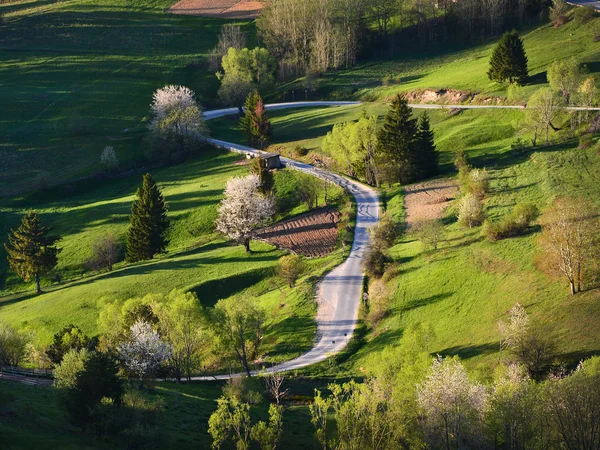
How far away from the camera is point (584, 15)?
130 metres

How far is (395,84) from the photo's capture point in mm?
141375

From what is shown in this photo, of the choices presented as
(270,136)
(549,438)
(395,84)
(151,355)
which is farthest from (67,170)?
(549,438)

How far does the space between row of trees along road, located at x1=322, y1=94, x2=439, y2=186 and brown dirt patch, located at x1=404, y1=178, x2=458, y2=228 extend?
118 inches

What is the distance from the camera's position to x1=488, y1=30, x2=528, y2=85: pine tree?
369 feet

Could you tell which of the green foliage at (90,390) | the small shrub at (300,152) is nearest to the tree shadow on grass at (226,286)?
the green foliage at (90,390)

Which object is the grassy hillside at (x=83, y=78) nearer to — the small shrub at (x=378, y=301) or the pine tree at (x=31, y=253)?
the pine tree at (x=31, y=253)

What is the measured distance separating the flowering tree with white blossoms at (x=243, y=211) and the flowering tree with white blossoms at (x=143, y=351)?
30380 millimetres

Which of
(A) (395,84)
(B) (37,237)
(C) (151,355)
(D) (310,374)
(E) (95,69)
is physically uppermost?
(E) (95,69)

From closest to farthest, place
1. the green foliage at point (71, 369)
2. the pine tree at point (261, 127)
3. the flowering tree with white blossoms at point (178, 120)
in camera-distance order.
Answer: the green foliage at point (71, 369) → the pine tree at point (261, 127) → the flowering tree with white blossoms at point (178, 120)

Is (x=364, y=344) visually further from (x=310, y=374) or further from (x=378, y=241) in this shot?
(x=378, y=241)

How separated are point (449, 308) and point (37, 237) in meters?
54.7

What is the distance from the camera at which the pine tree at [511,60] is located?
369ft

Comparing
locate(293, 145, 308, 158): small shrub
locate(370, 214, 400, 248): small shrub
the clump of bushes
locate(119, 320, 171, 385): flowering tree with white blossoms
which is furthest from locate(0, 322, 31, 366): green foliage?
locate(293, 145, 308, 158): small shrub

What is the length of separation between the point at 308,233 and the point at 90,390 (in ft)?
159
